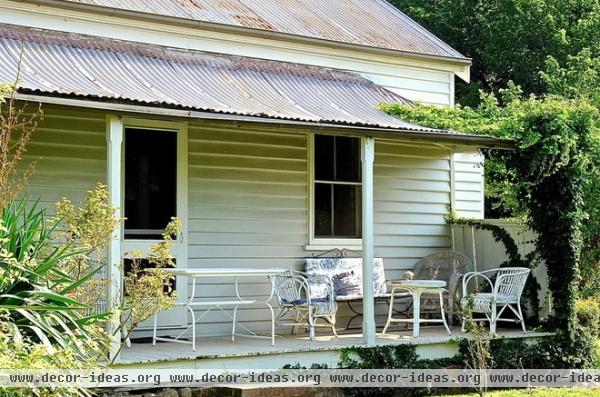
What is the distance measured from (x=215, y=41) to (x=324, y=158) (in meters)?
2.10

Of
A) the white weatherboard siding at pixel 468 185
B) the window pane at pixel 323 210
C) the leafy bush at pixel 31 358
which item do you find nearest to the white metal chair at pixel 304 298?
the window pane at pixel 323 210

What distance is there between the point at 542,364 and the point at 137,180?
17.3ft

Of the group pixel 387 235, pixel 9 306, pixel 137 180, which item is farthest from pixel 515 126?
pixel 9 306

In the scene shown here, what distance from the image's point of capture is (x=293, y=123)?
9594 millimetres

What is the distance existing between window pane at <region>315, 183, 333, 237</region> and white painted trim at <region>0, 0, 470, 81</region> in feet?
5.62

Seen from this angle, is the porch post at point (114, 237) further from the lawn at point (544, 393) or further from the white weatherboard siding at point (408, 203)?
the white weatherboard siding at point (408, 203)

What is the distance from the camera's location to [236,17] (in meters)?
12.2

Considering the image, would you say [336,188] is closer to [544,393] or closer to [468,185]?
[468,185]

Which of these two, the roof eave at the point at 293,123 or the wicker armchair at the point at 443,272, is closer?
the roof eave at the point at 293,123

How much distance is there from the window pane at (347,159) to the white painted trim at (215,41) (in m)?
1.07

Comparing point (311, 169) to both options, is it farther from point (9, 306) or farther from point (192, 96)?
point (9, 306)

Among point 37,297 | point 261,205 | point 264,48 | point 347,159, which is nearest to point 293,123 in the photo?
point 261,205

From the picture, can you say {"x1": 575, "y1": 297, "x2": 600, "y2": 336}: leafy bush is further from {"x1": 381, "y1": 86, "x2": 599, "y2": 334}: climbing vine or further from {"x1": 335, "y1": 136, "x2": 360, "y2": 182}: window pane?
{"x1": 335, "y1": 136, "x2": 360, "y2": 182}: window pane

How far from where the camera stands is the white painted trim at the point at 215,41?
10539mm
